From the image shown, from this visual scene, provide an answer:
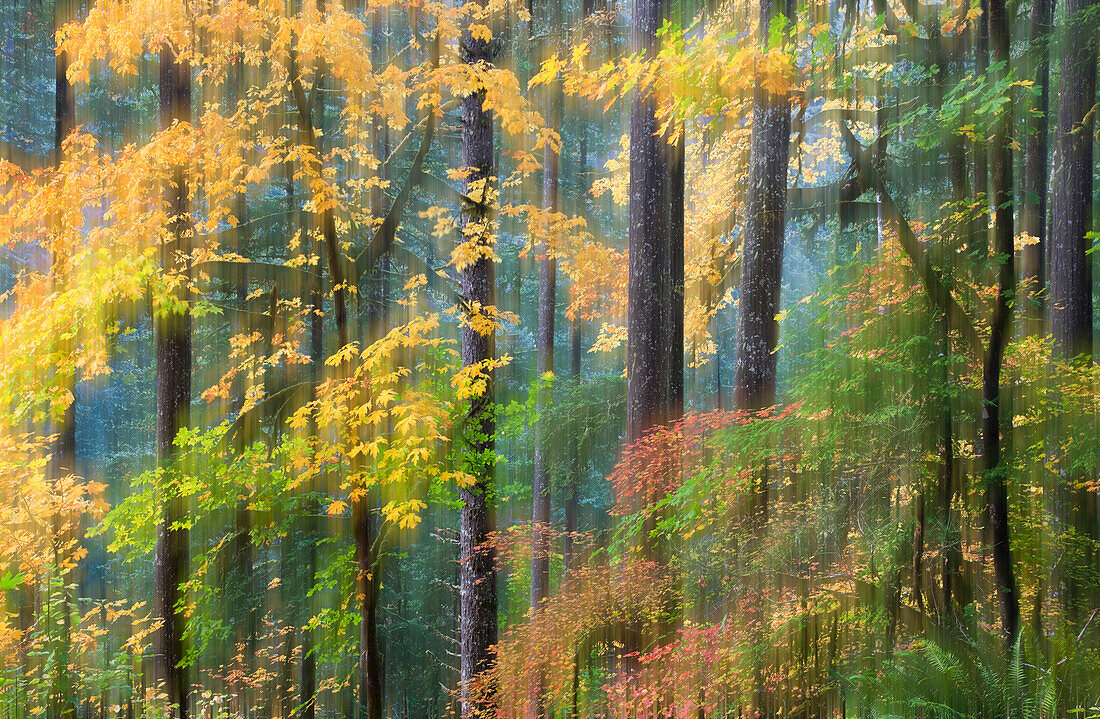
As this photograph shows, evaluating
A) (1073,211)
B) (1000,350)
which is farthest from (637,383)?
(1073,211)

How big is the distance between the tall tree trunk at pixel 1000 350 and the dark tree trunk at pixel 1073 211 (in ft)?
7.10

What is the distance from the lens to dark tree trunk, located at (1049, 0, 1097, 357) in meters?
6.77

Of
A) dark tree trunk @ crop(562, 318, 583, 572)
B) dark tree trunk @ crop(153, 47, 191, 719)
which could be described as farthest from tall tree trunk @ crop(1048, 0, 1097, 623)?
dark tree trunk @ crop(153, 47, 191, 719)

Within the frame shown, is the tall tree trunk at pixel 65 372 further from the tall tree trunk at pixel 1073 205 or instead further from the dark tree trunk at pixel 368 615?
the tall tree trunk at pixel 1073 205

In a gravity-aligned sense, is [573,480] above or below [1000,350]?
below

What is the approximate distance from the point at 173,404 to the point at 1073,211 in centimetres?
1169

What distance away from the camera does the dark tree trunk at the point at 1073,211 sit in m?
6.77

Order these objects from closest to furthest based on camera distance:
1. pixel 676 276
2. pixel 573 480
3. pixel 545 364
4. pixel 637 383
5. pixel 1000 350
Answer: pixel 1000 350
pixel 637 383
pixel 676 276
pixel 573 480
pixel 545 364

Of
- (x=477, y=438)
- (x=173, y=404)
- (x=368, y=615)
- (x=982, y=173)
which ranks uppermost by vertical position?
(x=982, y=173)

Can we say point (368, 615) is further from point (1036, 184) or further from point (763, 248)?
point (1036, 184)

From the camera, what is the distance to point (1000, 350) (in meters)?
5.05

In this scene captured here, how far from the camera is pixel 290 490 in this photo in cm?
713

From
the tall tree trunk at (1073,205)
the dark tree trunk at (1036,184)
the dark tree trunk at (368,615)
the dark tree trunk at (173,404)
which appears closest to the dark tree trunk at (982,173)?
the tall tree trunk at (1073,205)

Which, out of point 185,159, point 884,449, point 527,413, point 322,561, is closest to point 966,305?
point 884,449
